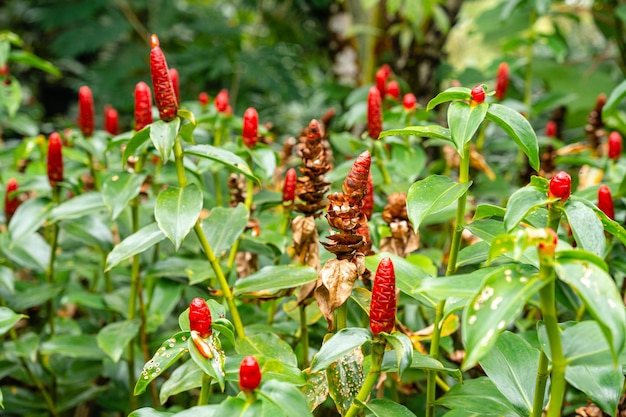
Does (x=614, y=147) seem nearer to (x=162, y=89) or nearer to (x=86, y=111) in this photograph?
(x=162, y=89)

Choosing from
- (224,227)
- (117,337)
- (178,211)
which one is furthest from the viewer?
(117,337)

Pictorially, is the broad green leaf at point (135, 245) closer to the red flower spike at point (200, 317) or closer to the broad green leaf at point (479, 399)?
the red flower spike at point (200, 317)

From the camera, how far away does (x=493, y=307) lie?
55 cm

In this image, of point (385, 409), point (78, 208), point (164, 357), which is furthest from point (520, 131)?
point (78, 208)

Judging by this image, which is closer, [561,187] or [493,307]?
[493,307]

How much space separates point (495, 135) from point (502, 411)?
60.1 inches

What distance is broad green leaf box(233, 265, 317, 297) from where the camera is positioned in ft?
2.94

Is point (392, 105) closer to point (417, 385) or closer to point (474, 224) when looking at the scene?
point (417, 385)

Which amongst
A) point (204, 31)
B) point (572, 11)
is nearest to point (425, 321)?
point (572, 11)

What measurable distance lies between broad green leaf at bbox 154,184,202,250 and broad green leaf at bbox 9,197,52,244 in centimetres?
39

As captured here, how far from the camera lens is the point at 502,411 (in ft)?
2.60

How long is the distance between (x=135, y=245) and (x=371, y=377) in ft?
1.31

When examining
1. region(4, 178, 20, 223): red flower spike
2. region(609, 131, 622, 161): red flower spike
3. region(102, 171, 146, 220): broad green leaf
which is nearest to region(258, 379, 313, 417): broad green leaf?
region(102, 171, 146, 220): broad green leaf

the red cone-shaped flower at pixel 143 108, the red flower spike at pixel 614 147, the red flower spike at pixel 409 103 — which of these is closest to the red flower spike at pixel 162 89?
the red cone-shaped flower at pixel 143 108
